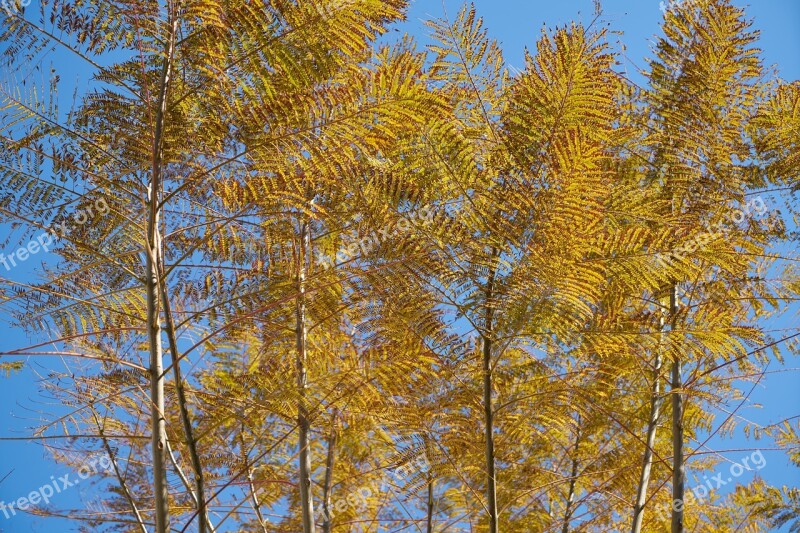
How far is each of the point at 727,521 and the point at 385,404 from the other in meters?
2.82

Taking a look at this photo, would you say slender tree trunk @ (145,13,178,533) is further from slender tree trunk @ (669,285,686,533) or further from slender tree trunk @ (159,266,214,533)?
slender tree trunk @ (669,285,686,533)

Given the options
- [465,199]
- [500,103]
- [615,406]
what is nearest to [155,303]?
[465,199]

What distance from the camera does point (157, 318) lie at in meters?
1.47

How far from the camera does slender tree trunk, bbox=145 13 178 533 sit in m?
1.39

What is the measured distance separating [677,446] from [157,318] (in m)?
1.84

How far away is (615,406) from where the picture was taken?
2.91 meters

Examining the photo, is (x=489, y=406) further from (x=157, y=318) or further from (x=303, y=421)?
(x=157, y=318)

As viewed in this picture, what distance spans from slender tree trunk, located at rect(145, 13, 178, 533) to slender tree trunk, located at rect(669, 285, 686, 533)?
5.18ft

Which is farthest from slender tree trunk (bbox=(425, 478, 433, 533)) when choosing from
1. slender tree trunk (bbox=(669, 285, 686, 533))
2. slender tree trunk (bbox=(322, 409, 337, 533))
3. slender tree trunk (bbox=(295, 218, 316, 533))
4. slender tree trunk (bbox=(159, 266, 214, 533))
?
slender tree trunk (bbox=(159, 266, 214, 533))

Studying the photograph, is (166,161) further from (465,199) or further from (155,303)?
(465,199)

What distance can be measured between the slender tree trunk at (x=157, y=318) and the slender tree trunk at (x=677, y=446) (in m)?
1.58

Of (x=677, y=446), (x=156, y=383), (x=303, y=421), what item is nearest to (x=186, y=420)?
(x=156, y=383)

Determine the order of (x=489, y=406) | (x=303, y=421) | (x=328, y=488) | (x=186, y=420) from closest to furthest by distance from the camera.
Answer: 1. (x=186, y=420)
2. (x=489, y=406)
3. (x=303, y=421)
4. (x=328, y=488)

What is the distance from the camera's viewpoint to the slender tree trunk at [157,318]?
139 centimetres
